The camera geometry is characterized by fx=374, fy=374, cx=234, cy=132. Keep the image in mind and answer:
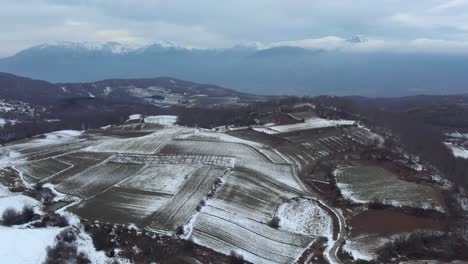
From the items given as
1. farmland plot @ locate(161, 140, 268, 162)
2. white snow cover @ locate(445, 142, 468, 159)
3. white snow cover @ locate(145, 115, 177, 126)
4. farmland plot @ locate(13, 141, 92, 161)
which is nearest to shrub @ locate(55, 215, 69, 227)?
farmland plot @ locate(161, 140, 268, 162)

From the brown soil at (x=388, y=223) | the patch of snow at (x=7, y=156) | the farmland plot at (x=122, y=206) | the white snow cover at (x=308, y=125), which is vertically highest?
the white snow cover at (x=308, y=125)

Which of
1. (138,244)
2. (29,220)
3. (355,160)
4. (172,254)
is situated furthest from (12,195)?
(355,160)

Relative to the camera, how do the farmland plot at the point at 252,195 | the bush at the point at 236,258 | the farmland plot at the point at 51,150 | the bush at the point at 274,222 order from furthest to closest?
the farmland plot at the point at 51,150 < the farmland plot at the point at 252,195 < the bush at the point at 274,222 < the bush at the point at 236,258

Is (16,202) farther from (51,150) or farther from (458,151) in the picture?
(458,151)

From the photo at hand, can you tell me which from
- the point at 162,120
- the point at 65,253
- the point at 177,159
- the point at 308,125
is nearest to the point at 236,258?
the point at 65,253

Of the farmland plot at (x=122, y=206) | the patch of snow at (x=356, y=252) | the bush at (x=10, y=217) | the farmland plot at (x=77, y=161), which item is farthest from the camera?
the farmland plot at (x=77, y=161)

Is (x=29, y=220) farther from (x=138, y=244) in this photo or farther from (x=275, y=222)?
(x=275, y=222)

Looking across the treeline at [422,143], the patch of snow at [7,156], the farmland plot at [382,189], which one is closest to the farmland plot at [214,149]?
the farmland plot at [382,189]

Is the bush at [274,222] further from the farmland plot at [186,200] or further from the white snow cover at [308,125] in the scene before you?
the white snow cover at [308,125]
